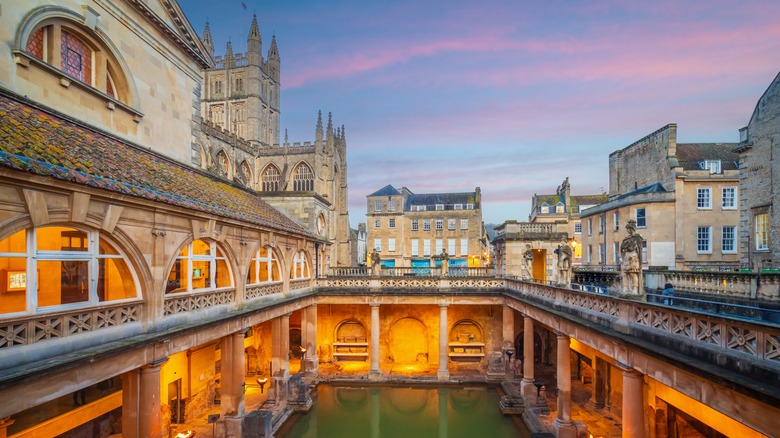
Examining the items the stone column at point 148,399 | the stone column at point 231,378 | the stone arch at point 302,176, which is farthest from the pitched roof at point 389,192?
the stone column at point 148,399

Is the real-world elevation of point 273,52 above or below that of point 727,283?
above

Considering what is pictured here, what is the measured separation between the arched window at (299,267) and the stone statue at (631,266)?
15.8 metres

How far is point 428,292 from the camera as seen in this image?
24.1 meters

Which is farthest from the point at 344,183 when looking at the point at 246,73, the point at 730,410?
the point at 730,410

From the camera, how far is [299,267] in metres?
22.8

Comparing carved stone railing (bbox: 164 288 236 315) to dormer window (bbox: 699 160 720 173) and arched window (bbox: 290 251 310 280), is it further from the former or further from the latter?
dormer window (bbox: 699 160 720 173)

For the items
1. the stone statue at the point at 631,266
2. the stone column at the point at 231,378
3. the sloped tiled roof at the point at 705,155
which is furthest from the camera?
the sloped tiled roof at the point at 705,155

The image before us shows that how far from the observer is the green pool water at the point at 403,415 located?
17.5 m

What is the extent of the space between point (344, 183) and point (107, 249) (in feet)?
166

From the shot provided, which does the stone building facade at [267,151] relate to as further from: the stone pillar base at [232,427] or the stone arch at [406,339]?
the stone pillar base at [232,427]

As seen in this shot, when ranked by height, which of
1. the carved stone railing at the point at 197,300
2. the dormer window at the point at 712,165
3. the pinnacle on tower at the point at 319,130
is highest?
the pinnacle on tower at the point at 319,130

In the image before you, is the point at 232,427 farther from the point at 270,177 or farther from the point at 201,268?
the point at 270,177

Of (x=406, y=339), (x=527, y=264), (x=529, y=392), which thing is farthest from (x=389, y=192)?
(x=529, y=392)

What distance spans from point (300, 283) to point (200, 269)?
516 centimetres
